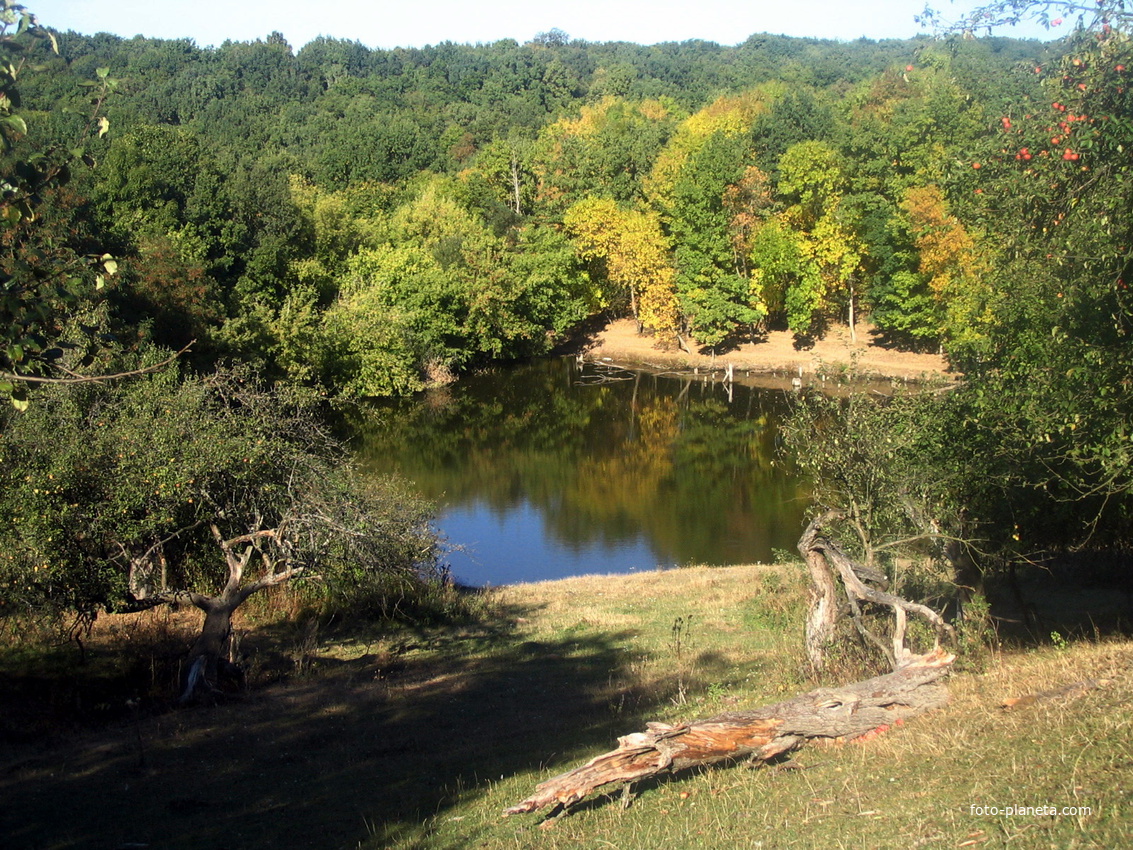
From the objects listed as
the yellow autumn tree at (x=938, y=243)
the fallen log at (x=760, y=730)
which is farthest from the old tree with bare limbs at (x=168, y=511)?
the yellow autumn tree at (x=938, y=243)

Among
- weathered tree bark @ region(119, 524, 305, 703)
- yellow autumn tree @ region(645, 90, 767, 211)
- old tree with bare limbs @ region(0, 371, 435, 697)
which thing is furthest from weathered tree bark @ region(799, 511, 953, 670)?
yellow autumn tree @ region(645, 90, 767, 211)

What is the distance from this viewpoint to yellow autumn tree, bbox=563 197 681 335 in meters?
54.8

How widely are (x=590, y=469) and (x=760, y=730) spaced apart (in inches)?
1200

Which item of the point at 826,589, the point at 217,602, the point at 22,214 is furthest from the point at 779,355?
the point at 22,214

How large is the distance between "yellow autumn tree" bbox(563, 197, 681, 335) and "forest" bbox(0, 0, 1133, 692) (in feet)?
0.73

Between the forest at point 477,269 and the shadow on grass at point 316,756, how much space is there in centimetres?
200

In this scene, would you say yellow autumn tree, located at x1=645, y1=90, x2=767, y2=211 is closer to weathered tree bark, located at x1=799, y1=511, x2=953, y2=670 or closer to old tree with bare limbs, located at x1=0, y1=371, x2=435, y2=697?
old tree with bare limbs, located at x1=0, y1=371, x2=435, y2=697

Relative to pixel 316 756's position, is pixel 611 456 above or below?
below

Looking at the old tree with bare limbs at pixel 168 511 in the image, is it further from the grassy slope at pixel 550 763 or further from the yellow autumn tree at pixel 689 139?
the yellow autumn tree at pixel 689 139

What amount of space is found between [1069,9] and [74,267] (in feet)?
28.8

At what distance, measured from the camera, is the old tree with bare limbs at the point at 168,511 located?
12.8 metres

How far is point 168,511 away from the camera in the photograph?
44.2 feet

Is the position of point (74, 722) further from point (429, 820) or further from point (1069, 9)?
point (1069, 9)

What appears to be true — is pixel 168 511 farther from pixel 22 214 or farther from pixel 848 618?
pixel 848 618
